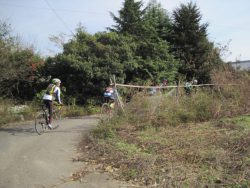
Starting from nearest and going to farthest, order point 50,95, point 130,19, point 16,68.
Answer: point 50,95, point 16,68, point 130,19

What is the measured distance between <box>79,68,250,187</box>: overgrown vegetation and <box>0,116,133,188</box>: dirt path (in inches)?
16.7

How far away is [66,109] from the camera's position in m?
17.5

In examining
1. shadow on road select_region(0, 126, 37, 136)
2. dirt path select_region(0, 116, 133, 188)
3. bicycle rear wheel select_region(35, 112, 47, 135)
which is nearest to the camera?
dirt path select_region(0, 116, 133, 188)

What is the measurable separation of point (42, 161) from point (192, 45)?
23.5m

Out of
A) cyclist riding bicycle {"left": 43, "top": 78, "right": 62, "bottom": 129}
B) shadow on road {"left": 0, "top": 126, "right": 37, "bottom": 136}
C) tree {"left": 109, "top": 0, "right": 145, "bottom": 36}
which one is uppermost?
tree {"left": 109, "top": 0, "right": 145, "bottom": 36}

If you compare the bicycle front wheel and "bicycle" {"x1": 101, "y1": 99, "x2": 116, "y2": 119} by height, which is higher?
"bicycle" {"x1": 101, "y1": 99, "x2": 116, "y2": 119}

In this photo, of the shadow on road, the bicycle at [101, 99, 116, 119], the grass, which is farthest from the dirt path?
the bicycle at [101, 99, 116, 119]

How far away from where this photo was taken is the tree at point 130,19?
83.7 ft

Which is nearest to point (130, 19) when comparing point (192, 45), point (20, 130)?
point (192, 45)

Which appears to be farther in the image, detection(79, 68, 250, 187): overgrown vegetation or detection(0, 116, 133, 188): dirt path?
detection(0, 116, 133, 188): dirt path

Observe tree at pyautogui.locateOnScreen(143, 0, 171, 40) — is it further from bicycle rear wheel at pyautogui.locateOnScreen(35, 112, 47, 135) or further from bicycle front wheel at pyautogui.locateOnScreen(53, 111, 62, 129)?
bicycle rear wheel at pyautogui.locateOnScreen(35, 112, 47, 135)

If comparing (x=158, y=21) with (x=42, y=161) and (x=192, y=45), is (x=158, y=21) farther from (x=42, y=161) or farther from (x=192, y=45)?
(x=42, y=161)

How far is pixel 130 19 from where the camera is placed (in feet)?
84.5

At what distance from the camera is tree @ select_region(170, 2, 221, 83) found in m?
28.7
